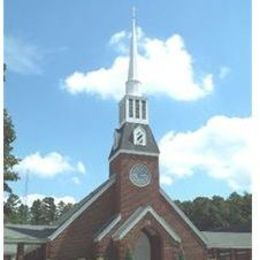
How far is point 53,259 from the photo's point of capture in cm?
3631

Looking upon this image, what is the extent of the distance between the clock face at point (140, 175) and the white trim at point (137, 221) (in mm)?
2101

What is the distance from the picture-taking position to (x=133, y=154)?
4041 centimetres

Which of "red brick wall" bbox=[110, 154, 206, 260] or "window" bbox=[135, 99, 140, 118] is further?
"window" bbox=[135, 99, 140, 118]

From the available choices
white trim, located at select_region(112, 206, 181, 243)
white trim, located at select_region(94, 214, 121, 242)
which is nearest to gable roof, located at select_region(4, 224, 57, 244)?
white trim, located at select_region(94, 214, 121, 242)

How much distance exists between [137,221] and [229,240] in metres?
10.4

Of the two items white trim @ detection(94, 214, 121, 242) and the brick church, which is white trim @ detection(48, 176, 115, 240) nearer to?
the brick church

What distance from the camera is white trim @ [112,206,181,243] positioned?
36366 millimetres

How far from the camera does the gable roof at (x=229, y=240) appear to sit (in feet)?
137

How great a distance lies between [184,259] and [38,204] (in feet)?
212

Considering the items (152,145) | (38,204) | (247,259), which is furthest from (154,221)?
(38,204)

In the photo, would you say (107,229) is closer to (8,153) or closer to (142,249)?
(142,249)

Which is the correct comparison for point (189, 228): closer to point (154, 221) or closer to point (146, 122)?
point (154, 221)

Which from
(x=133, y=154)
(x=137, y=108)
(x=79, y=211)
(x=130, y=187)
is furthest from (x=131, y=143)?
(x=79, y=211)

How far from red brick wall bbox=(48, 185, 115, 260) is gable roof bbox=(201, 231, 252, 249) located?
8.43 metres
